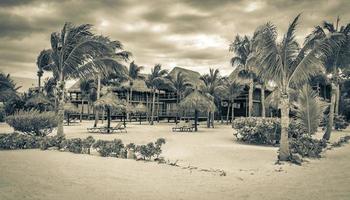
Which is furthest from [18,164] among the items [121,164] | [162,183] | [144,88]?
[144,88]

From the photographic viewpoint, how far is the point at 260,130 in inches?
Answer: 614

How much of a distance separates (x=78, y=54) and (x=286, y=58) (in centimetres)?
978

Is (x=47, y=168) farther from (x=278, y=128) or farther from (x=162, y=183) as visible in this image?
(x=278, y=128)

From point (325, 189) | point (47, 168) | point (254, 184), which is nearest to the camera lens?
point (325, 189)

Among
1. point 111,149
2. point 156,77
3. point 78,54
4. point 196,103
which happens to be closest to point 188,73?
point 156,77

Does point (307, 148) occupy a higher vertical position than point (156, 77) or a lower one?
lower

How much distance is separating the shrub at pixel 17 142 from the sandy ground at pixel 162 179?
1.98 meters

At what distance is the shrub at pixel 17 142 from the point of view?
11477 mm

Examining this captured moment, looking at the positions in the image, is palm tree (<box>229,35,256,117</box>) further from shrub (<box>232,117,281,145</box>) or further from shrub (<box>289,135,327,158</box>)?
shrub (<box>289,135,327,158</box>)

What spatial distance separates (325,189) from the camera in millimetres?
6527

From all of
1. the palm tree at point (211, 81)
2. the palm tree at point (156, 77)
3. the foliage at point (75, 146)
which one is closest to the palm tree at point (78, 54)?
the foliage at point (75, 146)

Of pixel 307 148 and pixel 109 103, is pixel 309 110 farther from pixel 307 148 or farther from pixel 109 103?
pixel 109 103

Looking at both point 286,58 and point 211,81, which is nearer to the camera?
point 286,58

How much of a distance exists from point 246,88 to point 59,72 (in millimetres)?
26736
